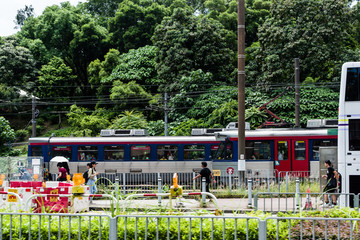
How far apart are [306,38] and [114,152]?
725 inches

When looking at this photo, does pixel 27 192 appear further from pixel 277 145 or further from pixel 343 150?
pixel 277 145

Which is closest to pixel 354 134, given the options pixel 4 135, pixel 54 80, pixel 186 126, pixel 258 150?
pixel 258 150

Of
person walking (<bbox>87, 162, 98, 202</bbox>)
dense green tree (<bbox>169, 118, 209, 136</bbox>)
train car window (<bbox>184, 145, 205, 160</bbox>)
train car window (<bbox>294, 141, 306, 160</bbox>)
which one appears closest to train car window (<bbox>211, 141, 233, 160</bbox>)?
train car window (<bbox>184, 145, 205, 160</bbox>)

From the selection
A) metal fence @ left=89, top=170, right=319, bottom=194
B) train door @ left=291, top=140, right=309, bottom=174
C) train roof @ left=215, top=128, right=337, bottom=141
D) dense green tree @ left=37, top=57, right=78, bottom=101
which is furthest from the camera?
dense green tree @ left=37, top=57, right=78, bottom=101

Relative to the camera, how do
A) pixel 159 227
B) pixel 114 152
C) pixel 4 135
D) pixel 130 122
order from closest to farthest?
pixel 159 227 → pixel 114 152 → pixel 130 122 → pixel 4 135

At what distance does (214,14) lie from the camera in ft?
175

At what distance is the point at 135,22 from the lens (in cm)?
5662

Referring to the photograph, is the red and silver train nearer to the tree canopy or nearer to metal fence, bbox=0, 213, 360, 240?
the tree canopy

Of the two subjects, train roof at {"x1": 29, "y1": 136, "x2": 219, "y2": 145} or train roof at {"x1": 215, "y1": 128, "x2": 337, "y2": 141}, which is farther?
train roof at {"x1": 29, "y1": 136, "x2": 219, "y2": 145}

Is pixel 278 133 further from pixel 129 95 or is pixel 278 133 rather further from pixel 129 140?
pixel 129 95

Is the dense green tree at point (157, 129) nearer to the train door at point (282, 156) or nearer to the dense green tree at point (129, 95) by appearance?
the dense green tree at point (129, 95)

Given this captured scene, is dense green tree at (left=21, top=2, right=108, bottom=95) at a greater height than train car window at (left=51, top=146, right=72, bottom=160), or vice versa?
dense green tree at (left=21, top=2, right=108, bottom=95)

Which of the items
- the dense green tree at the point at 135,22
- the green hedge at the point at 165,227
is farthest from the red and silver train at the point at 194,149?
the dense green tree at the point at 135,22

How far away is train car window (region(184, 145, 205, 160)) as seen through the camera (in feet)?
90.5
